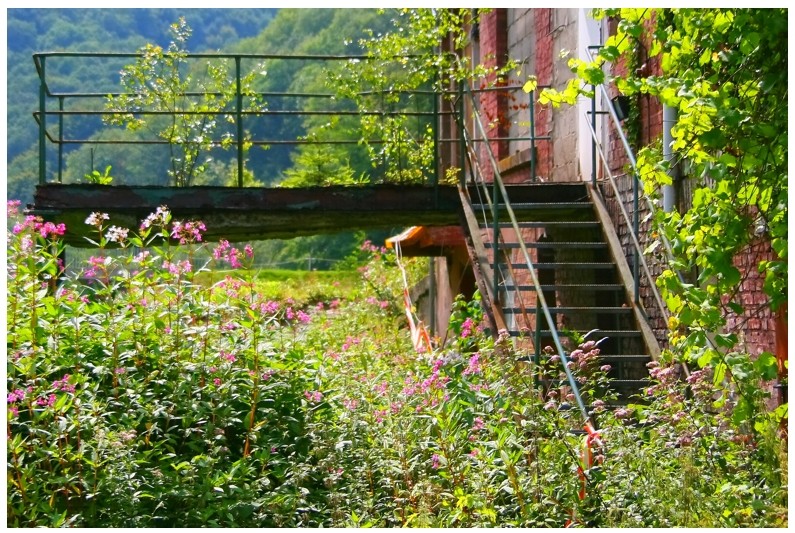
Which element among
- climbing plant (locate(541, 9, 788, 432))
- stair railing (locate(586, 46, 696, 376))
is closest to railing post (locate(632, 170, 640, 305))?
stair railing (locate(586, 46, 696, 376))

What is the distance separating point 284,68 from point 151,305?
5565 cm

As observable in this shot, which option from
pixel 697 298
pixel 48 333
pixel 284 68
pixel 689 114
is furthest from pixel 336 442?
pixel 284 68

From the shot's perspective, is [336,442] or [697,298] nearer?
[697,298]

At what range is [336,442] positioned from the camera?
19.9 feet

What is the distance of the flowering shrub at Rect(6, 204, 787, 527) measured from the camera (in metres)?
5.25

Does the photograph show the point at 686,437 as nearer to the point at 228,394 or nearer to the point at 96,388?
the point at 228,394

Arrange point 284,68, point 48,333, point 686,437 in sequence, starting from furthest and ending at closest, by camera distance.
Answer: point 284,68, point 48,333, point 686,437

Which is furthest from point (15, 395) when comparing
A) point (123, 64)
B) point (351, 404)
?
point (123, 64)

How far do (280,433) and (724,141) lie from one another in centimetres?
295

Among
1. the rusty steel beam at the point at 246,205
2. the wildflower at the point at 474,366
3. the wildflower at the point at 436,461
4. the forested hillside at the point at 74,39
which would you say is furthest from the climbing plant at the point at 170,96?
the forested hillside at the point at 74,39

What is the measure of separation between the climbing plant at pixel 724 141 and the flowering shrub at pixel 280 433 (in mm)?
311

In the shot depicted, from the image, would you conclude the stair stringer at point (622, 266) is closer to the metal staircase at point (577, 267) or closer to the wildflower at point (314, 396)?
the metal staircase at point (577, 267)

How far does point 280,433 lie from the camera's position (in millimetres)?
6254

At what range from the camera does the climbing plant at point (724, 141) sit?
16.1ft
